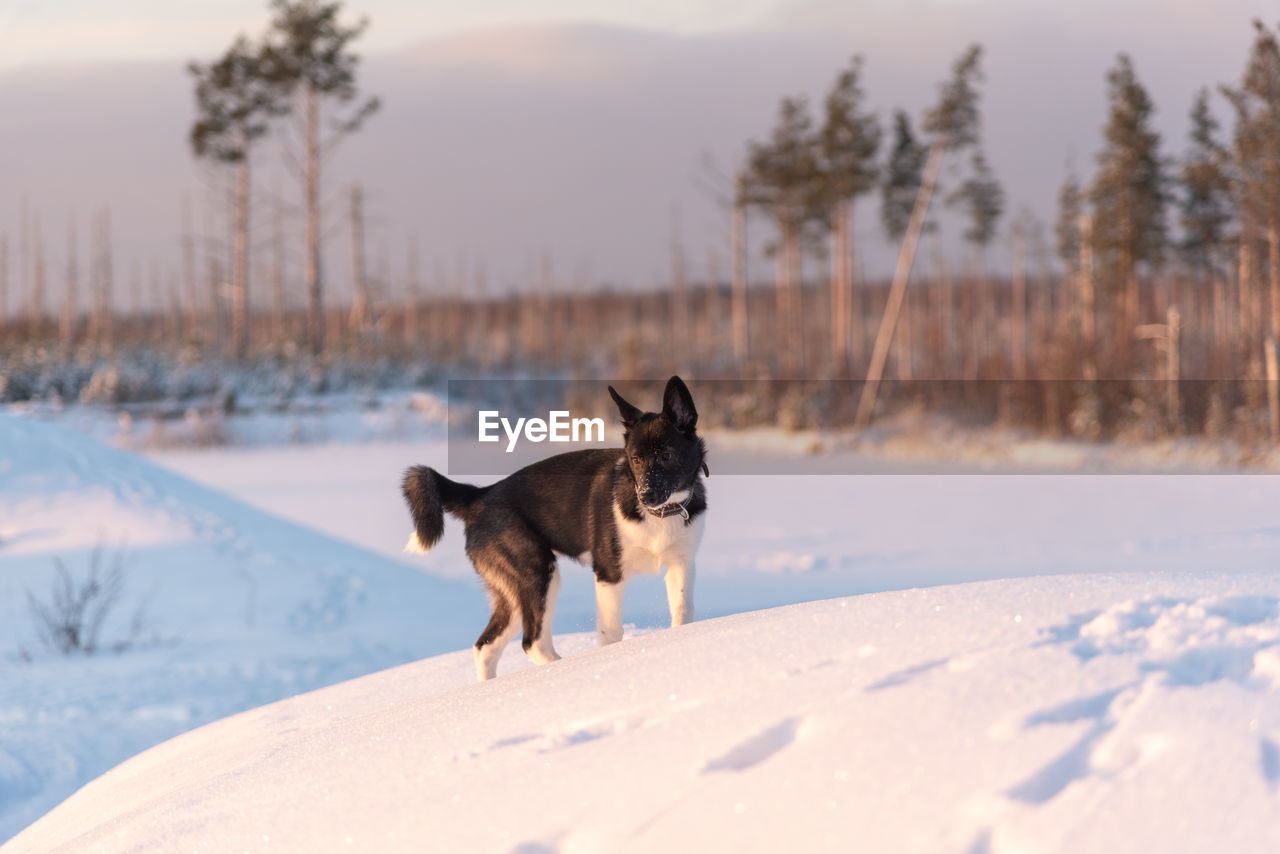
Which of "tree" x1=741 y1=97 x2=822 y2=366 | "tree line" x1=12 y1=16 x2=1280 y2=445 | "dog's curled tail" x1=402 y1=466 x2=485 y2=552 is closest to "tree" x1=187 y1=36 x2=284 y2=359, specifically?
"tree line" x1=12 y1=16 x2=1280 y2=445

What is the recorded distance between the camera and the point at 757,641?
10.8 feet

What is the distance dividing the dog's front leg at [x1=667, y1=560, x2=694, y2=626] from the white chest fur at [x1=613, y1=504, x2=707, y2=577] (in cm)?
6

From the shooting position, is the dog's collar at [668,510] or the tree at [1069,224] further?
the tree at [1069,224]

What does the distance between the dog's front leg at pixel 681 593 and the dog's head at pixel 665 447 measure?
1.04 ft

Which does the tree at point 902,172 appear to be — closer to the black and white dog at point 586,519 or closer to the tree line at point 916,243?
the tree line at point 916,243

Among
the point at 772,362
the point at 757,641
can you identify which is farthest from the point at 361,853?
the point at 772,362

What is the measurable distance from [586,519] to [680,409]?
51 cm

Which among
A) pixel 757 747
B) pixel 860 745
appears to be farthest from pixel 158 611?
pixel 860 745

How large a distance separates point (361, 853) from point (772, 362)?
→ 1189 inches

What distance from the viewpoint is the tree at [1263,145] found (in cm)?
2444

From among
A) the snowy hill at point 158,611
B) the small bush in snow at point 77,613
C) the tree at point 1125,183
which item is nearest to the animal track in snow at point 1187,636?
the snowy hill at point 158,611

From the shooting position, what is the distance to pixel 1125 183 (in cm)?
3556

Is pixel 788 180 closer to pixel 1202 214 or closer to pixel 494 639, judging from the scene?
pixel 1202 214

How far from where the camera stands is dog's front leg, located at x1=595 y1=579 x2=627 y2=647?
151 inches
